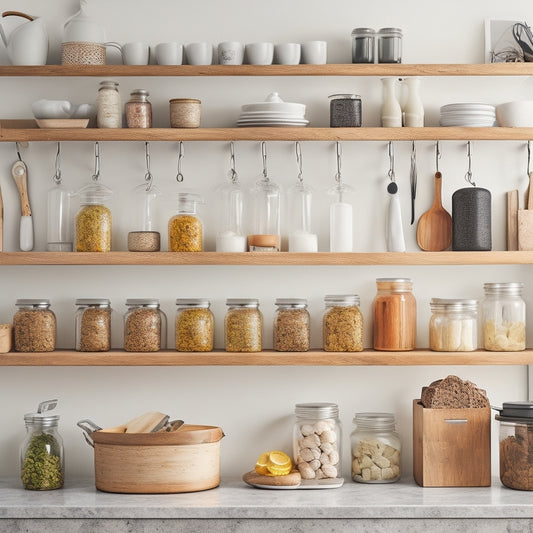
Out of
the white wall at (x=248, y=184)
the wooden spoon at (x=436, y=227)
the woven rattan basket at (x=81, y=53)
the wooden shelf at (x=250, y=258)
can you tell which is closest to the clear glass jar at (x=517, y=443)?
the white wall at (x=248, y=184)

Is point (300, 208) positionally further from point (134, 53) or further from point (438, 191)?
point (134, 53)

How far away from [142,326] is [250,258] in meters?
0.41

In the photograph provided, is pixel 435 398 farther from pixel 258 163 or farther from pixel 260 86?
pixel 260 86

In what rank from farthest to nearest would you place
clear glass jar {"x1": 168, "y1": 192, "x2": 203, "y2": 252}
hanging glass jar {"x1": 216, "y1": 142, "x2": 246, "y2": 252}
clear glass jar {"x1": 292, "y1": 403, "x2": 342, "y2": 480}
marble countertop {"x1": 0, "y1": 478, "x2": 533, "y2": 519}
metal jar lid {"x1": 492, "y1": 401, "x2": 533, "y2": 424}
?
hanging glass jar {"x1": 216, "y1": 142, "x2": 246, "y2": 252} < clear glass jar {"x1": 168, "y1": 192, "x2": 203, "y2": 252} < clear glass jar {"x1": 292, "y1": 403, "x2": 342, "y2": 480} < metal jar lid {"x1": 492, "y1": 401, "x2": 533, "y2": 424} < marble countertop {"x1": 0, "y1": 478, "x2": 533, "y2": 519}

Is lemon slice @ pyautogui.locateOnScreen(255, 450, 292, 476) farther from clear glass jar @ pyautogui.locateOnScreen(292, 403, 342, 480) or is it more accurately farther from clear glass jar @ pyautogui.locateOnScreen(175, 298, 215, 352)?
clear glass jar @ pyautogui.locateOnScreen(175, 298, 215, 352)

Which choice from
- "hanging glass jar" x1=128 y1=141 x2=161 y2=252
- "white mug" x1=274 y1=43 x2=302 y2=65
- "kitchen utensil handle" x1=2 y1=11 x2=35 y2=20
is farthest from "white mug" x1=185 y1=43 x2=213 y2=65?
"kitchen utensil handle" x1=2 y1=11 x2=35 y2=20

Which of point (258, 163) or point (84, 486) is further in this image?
point (258, 163)

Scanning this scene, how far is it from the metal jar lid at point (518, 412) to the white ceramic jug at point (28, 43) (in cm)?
189

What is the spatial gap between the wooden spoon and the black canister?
3.1 inches

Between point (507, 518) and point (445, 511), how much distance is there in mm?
177

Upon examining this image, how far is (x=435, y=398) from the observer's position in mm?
2768

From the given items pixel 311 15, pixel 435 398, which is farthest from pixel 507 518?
pixel 311 15

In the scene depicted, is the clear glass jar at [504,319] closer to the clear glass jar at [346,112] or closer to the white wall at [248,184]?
the white wall at [248,184]

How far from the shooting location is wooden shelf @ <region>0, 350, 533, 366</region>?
2.81 m
